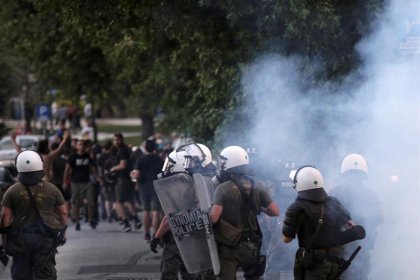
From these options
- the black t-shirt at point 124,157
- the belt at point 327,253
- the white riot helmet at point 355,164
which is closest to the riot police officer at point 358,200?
the white riot helmet at point 355,164

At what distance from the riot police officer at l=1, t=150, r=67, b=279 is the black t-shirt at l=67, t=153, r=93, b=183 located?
9035mm

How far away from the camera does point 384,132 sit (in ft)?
37.3

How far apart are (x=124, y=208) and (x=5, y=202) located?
9.62 metres

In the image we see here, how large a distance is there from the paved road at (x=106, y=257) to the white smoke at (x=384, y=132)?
148 cm

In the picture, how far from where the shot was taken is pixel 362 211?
30.9 feet

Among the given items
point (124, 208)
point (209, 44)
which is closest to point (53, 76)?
point (124, 208)

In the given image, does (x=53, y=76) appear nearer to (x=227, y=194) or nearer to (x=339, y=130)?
(x=339, y=130)

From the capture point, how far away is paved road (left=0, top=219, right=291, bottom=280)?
13.3 m

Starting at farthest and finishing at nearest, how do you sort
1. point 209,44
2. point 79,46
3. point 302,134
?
point 79,46 < point 209,44 < point 302,134

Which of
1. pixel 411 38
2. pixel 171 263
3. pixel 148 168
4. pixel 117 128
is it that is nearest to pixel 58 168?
pixel 148 168

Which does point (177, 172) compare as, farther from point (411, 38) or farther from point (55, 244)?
point (411, 38)

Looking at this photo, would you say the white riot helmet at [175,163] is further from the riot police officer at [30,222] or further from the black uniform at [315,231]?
the black uniform at [315,231]

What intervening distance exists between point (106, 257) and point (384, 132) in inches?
206

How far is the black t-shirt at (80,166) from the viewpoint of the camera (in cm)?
1880
